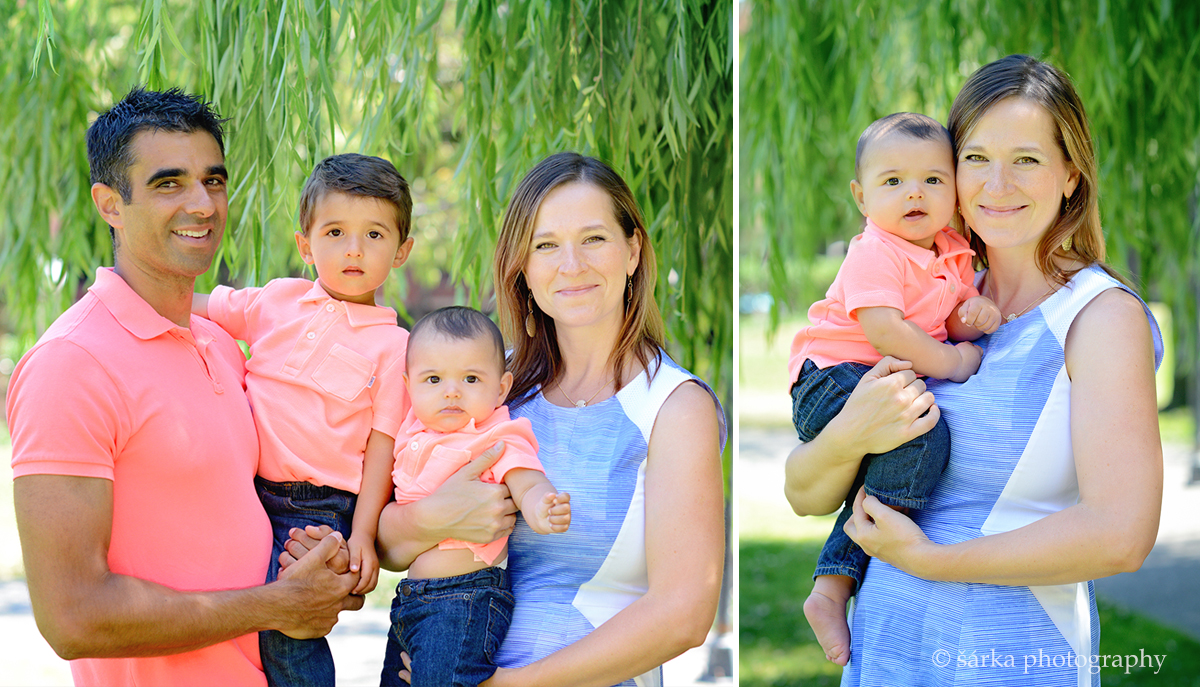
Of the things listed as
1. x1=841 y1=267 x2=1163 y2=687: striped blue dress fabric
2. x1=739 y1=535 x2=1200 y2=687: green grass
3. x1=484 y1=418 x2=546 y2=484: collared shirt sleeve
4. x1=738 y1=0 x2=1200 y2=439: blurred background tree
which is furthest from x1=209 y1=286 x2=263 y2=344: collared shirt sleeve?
x1=739 y1=535 x2=1200 y2=687: green grass

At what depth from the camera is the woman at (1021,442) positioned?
1.55 meters

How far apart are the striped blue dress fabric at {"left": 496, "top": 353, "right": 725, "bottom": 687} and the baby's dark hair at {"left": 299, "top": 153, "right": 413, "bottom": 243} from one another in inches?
24.3

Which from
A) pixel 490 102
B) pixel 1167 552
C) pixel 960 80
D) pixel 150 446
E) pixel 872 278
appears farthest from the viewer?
pixel 1167 552

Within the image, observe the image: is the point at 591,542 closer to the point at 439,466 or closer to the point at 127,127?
the point at 439,466

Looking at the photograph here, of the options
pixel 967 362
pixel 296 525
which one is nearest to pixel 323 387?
pixel 296 525

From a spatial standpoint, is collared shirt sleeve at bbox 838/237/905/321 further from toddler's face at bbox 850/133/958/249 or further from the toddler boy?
the toddler boy

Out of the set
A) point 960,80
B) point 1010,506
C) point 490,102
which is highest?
point 960,80


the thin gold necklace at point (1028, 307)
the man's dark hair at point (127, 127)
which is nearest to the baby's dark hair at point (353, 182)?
the man's dark hair at point (127, 127)

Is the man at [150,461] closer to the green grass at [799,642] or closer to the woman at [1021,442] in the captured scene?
the woman at [1021,442]

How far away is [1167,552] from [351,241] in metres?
7.10

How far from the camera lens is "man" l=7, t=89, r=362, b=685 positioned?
149 centimetres

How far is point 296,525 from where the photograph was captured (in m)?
1.83

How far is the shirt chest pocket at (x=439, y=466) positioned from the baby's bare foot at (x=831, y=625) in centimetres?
72

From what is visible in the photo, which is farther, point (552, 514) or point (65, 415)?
point (552, 514)
